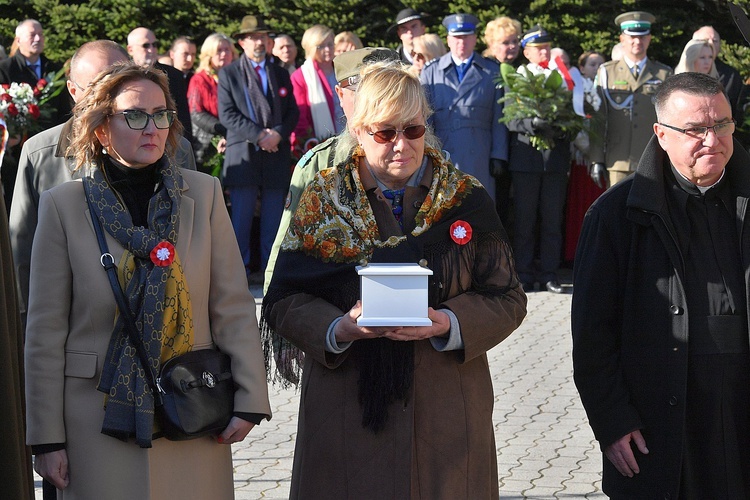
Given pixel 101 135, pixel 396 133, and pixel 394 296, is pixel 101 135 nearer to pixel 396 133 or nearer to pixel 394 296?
pixel 396 133

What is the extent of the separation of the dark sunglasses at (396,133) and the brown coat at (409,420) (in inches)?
7.9

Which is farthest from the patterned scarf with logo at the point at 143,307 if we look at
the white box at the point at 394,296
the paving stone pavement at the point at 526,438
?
the paving stone pavement at the point at 526,438

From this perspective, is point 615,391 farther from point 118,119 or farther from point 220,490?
point 118,119

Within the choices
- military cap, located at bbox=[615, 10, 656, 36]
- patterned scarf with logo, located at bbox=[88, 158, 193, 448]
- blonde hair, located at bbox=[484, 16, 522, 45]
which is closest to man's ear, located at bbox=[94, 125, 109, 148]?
patterned scarf with logo, located at bbox=[88, 158, 193, 448]

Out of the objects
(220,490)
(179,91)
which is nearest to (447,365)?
(220,490)

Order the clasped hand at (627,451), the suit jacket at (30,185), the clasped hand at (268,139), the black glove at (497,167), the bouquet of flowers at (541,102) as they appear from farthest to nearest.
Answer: the black glove at (497,167) < the clasped hand at (268,139) < the bouquet of flowers at (541,102) < the suit jacket at (30,185) < the clasped hand at (627,451)

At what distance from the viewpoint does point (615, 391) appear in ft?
13.4

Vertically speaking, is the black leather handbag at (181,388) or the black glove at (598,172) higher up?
the black leather handbag at (181,388)

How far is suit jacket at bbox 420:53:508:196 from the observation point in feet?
37.2

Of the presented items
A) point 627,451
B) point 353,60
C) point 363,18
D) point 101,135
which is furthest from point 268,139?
point 627,451

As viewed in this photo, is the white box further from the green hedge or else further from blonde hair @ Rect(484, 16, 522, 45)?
the green hedge

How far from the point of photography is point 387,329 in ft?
12.3

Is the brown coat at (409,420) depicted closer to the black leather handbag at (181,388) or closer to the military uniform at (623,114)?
the black leather handbag at (181,388)

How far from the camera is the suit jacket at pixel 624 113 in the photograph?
11.7 meters
